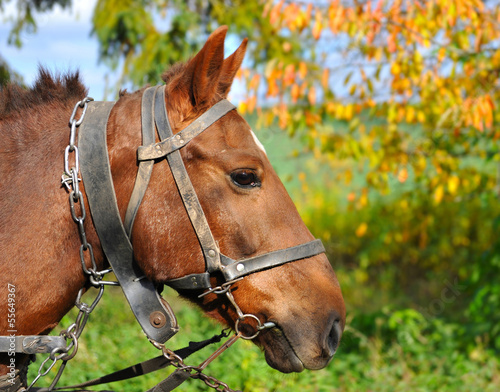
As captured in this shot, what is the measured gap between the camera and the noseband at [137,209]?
175 centimetres

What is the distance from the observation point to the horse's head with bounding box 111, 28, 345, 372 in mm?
1787

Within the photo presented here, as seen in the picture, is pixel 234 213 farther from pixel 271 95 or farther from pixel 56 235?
pixel 271 95

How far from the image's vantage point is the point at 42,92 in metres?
2.00

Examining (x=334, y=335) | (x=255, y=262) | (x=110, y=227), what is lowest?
(x=334, y=335)

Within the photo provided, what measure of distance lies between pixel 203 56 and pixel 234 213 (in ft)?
2.04

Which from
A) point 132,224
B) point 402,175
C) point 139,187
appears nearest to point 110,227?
point 132,224

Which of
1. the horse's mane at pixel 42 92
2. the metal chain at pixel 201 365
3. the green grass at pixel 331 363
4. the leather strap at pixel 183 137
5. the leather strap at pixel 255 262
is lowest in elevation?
the green grass at pixel 331 363

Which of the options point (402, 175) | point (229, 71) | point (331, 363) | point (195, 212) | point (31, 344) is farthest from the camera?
point (331, 363)

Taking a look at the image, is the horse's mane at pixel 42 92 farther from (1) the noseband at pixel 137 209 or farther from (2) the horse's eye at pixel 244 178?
(2) the horse's eye at pixel 244 178

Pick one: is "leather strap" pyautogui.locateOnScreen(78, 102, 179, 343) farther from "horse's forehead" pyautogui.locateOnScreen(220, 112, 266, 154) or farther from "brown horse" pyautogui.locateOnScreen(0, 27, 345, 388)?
"horse's forehead" pyautogui.locateOnScreen(220, 112, 266, 154)

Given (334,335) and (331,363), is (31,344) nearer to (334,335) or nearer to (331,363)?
(334,335)

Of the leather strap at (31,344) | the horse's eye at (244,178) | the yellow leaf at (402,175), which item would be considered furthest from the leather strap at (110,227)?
the yellow leaf at (402,175)

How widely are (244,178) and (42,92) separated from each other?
97cm

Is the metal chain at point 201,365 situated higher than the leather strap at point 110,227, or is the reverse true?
the leather strap at point 110,227
